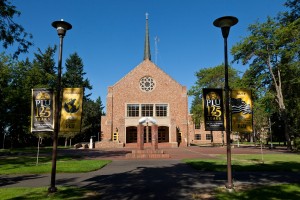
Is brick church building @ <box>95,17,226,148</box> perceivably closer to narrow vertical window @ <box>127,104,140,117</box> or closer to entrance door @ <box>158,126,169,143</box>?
narrow vertical window @ <box>127,104,140,117</box>

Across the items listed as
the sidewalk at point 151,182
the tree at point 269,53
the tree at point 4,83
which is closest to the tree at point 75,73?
the tree at point 4,83

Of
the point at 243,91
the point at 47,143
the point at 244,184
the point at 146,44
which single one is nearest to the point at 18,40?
the point at 243,91

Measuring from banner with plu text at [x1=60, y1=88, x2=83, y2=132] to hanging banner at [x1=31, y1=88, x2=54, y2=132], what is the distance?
0.45 metres

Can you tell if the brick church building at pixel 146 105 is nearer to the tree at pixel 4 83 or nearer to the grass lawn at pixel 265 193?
the tree at pixel 4 83

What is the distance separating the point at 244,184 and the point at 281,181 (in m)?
1.71

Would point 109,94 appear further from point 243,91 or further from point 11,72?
point 243,91

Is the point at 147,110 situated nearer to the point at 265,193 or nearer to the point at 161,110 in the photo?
the point at 161,110

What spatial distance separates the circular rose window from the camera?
45.7 meters

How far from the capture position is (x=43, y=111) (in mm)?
10117

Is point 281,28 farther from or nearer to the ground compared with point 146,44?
nearer to the ground

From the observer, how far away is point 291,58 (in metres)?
31.8

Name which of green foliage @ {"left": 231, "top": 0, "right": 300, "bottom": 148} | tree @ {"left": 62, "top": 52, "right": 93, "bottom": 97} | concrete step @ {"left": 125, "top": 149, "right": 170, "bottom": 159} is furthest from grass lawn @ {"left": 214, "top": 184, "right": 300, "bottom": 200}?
tree @ {"left": 62, "top": 52, "right": 93, "bottom": 97}

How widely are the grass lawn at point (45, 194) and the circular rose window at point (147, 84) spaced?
120 ft

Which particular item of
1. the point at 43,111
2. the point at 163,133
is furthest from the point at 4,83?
the point at 43,111
